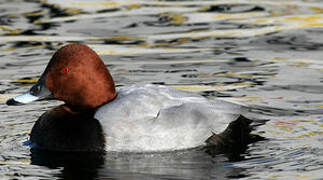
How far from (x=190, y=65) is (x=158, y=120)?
3431 mm

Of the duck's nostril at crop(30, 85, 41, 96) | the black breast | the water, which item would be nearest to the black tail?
the water

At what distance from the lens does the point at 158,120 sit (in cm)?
661

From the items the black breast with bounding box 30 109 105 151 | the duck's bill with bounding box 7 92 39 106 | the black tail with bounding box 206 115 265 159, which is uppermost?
the duck's bill with bounding box 7 92 39 106

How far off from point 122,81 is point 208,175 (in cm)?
349

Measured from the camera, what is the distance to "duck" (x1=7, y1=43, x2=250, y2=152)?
658 centimetres

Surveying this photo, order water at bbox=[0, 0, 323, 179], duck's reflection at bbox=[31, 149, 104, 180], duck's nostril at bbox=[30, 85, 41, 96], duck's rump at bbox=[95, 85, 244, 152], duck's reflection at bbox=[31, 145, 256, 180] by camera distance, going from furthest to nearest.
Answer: duck's nostril at bbox=[30, 85, 41, 96] < duck's rump at bbox=[95, 85, 244, 152] < water at bbox=[0, 0, 323, 179] < duck's reflection at bbox=[31, 149, 104, 180] < duck's reflection at bbox=[31, 145, 256, 180]

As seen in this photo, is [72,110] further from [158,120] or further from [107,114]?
[158,120]

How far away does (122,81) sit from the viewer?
9305 mm

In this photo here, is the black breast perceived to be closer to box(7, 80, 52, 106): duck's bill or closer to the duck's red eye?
box(7, 80, 52, 106): duck's bill

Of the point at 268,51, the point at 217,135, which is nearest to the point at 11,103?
the point at 217,135

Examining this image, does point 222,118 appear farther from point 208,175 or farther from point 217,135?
point 208,175

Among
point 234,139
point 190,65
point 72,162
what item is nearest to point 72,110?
point 72,162

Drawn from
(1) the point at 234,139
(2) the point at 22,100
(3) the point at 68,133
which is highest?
(2) the point at 22,100

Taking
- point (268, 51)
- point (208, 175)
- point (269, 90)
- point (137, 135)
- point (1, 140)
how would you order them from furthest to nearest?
point (268, 51), point (269, 90), point (1, 140), point (137, 135), point (208, 175)
